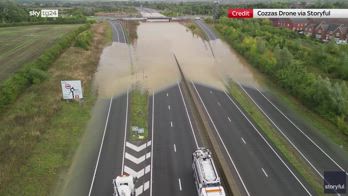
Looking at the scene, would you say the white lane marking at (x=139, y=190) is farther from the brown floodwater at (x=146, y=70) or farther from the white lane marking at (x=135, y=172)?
the brown floodwater at (x=146, y=70)

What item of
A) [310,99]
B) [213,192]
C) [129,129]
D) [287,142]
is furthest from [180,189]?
[310,99]

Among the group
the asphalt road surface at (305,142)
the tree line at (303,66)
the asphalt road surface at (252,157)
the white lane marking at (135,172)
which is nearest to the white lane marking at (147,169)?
the white lane marking at (135,172)

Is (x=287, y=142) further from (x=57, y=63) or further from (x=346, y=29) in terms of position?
(x=346, y=29)

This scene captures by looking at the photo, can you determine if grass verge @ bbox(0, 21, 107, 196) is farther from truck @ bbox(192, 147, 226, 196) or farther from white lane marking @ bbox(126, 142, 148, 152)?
truck @ bbox(192, 147, 226, 196)

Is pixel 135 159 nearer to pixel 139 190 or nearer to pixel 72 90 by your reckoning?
pixel 139 190

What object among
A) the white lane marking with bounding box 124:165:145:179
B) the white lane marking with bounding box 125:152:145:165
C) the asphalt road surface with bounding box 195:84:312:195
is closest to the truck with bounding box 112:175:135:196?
the white lane marking with bounding box 124:165:145:179

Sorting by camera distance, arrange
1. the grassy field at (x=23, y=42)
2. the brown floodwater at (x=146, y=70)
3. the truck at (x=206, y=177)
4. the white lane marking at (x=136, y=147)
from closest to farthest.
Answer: the truck at (x=206, y=177) → the brown floodwater at (x=146, y=70) → the white lane marking at (x=136, y=147) → the grassy field at (x=23, y=42)
